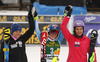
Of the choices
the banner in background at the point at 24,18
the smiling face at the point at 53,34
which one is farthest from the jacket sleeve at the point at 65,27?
the banner in background at the point at 24,18

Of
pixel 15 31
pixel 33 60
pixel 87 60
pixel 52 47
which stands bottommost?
pixel 33 60

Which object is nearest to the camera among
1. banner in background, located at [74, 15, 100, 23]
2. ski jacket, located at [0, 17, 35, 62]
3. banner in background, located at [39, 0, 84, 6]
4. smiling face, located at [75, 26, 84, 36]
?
ski jacket, located at [0, 17, 35, 62]

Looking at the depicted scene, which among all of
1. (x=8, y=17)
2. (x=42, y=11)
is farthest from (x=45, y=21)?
(x=42, y=11)

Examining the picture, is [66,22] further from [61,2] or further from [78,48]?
[61,2]

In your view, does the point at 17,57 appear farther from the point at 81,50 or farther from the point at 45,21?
the point at 45,21

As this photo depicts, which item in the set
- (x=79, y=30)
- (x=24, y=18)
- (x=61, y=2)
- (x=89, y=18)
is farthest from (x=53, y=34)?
(x=61, y=2)

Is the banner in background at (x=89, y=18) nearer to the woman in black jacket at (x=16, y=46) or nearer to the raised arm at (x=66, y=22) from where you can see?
the raised arm at (x=66, y=22)

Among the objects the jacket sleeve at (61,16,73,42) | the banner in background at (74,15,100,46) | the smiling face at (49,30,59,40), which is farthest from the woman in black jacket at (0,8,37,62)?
the banner in background at (74,15,100,46)

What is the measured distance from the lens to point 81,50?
301 cm

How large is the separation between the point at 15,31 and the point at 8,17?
15.0ft

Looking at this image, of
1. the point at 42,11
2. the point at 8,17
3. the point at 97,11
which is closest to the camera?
the point at 8,17

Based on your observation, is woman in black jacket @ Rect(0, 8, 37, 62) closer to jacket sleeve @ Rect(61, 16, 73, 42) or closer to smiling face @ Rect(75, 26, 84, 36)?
jacket sleeve @ Rect(61, 16, 73, 42)

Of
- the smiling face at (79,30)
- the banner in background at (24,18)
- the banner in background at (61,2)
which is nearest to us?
the smiling face at (79,30)

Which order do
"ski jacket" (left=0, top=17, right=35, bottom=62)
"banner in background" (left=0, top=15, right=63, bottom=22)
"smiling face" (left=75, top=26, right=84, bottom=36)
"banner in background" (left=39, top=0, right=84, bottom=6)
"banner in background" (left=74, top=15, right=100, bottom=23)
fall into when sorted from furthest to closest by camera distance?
1. "banner in background" (left=39, top=0, right=84, bottom=6)
2. "banner in background" (left=74, top=15, right=100, bottom=23)
3. "banner in background" (left=0, top=15, right=63, bottom=22)
4. "smiling face" (left=75, top=26, right=84, bottom=36)
5. "ski jacket" (left=0, top=17, right=35, bottom=62)
